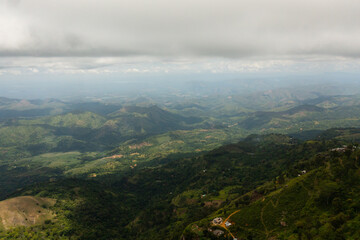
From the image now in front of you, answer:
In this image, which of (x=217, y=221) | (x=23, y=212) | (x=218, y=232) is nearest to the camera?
(x=218, y=232)

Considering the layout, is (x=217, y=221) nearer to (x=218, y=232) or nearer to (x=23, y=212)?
(x=218, y=232)

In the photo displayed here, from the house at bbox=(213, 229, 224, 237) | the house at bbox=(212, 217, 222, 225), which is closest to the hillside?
the house at bbox=(212, 217, 222, 225)

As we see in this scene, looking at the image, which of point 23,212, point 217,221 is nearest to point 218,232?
point 217,221

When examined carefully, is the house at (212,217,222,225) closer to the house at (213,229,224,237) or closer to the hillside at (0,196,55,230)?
the house at (213,229,224,237)

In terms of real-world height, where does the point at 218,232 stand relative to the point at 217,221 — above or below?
above

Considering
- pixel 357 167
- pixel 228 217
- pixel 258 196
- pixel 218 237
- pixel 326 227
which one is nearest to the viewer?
pixel 326 227

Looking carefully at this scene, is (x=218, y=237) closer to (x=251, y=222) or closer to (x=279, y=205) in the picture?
(x=251, y=222)

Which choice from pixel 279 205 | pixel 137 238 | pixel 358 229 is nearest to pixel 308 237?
pixel 358 229

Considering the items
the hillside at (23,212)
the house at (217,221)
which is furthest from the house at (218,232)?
the hillside at (23,212)

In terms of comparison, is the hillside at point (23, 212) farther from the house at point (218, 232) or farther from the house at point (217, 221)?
the house at point (218, 232)

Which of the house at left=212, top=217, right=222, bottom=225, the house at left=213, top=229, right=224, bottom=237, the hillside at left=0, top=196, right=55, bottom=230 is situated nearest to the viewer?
the house at left=213, top=229, right=224, bottom=237

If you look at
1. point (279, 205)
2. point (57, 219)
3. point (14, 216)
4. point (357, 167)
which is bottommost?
point (57, 219)
